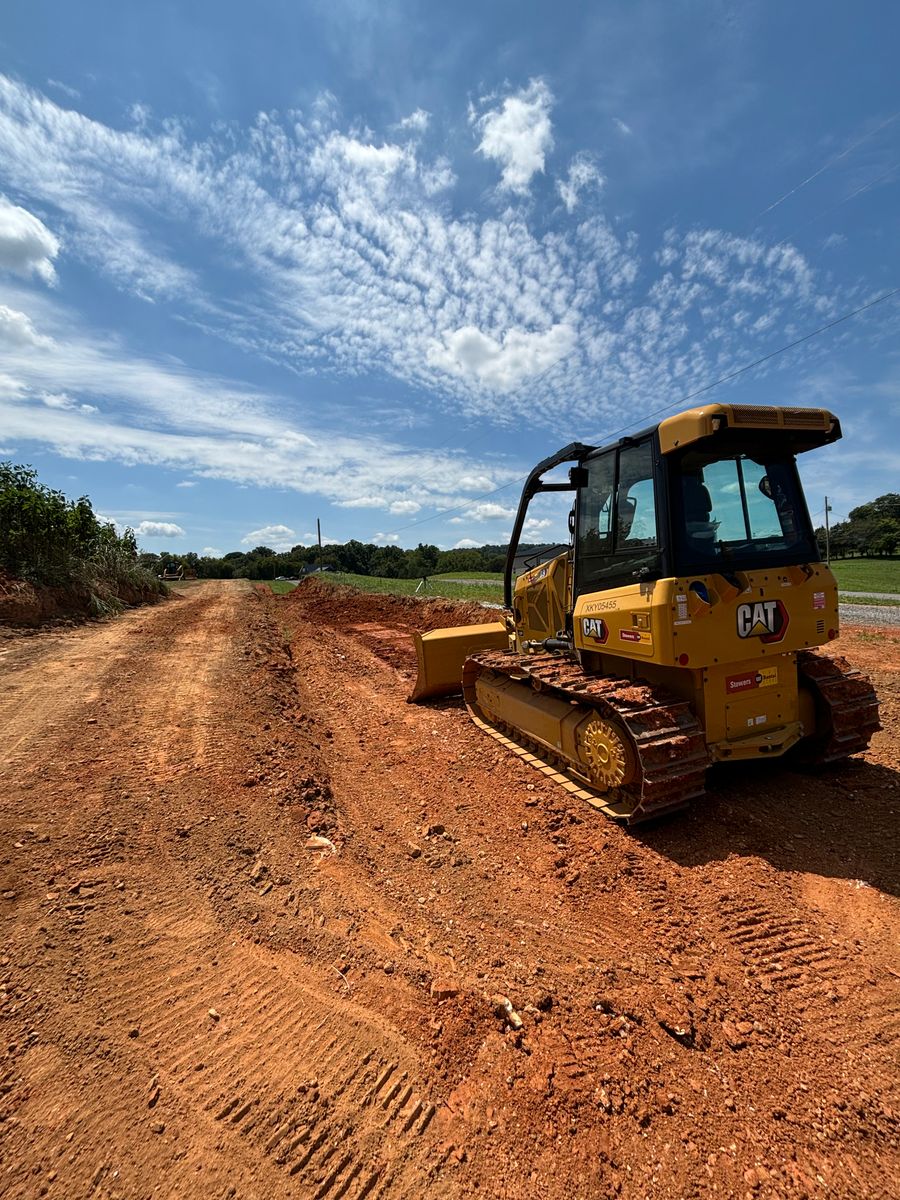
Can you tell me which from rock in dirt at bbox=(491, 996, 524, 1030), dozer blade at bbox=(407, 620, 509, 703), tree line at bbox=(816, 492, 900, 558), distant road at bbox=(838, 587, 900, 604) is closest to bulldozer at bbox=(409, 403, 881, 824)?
rock in dirt at bbox=(491, 996, 524, 1030)

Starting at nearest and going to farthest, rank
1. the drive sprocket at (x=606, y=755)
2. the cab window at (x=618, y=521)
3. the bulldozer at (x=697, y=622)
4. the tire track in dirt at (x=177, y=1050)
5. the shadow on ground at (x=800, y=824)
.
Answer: the tire track in dirt at (x=177, y=1050)
the shadow on ground at (x=800, y=824)
the bulldozer at (x=697, y=622)
the drive sprocket at (x=606, y=755)
the cab window at (x=618, y=521)

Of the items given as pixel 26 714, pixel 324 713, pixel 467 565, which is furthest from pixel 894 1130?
pixel 467 565

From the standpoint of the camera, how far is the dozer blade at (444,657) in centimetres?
841

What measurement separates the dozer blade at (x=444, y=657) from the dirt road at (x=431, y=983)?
285 centimetres

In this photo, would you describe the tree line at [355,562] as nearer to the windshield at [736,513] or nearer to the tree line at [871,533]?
the tree line at [871,533]

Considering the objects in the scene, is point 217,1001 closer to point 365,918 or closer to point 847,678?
point 365,918

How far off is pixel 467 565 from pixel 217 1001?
64583mm

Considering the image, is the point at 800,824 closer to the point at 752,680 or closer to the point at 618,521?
the point at 752,680

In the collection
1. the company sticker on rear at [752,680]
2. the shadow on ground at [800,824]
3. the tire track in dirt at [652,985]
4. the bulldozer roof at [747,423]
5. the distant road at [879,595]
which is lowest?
the tire track in dirt at [652,985]

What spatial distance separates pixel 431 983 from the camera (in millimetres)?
2857

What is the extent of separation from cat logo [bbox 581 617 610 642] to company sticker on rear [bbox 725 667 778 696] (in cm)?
104

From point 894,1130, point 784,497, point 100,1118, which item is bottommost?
point 894,1130

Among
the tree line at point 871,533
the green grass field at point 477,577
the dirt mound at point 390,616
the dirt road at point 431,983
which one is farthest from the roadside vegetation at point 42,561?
the tree line at point 871,533

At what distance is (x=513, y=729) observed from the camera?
6480 mm
